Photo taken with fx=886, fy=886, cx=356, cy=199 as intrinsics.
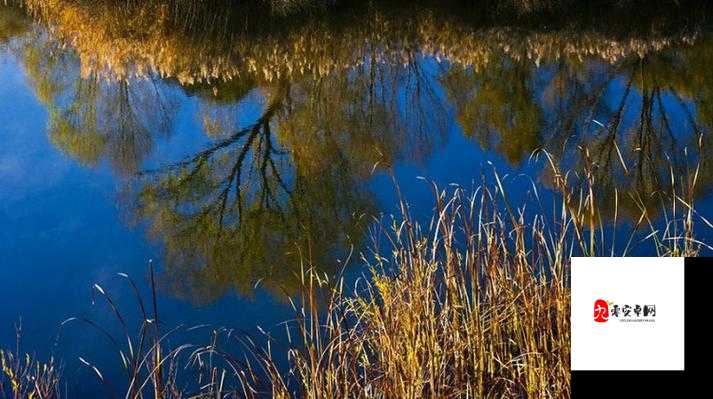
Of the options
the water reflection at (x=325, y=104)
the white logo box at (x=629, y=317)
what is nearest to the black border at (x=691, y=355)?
the white logo box at (x=629, y=317)

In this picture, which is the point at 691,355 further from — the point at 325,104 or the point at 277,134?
the point at 325,104

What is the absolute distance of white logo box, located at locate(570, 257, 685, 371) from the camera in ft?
7.30

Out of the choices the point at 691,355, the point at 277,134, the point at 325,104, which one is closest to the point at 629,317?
the point at 691,355

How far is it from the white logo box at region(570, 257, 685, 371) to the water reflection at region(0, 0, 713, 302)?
3663 millimetres

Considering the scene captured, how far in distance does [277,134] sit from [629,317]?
5.87 metres

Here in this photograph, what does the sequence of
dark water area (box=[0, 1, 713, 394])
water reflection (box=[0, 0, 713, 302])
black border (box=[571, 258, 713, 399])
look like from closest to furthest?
black border (box=[571, 258, 713, 399]) → dark water area (box=[0, 1, 713, 394]) → water reflection (box=[0, 0, 713, 302])

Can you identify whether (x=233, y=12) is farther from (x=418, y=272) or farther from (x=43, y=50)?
(x=418, y=272)

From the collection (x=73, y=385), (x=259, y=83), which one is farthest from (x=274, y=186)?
(x=73, y=385)

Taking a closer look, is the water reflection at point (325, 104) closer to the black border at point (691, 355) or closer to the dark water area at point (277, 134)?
the dark water area at point (277, 134)

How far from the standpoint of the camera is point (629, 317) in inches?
88.7

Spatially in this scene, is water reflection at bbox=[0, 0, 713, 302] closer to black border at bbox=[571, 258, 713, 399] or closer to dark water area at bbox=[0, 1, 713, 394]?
dark water area at bbox=[0, 1, 713, 394]

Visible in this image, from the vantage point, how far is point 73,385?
4105mm

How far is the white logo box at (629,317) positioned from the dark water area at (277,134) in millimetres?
2553

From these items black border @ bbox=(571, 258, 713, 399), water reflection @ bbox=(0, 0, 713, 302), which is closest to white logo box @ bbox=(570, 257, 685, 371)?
black border @ bbox=(571, 258, 713, 399)
